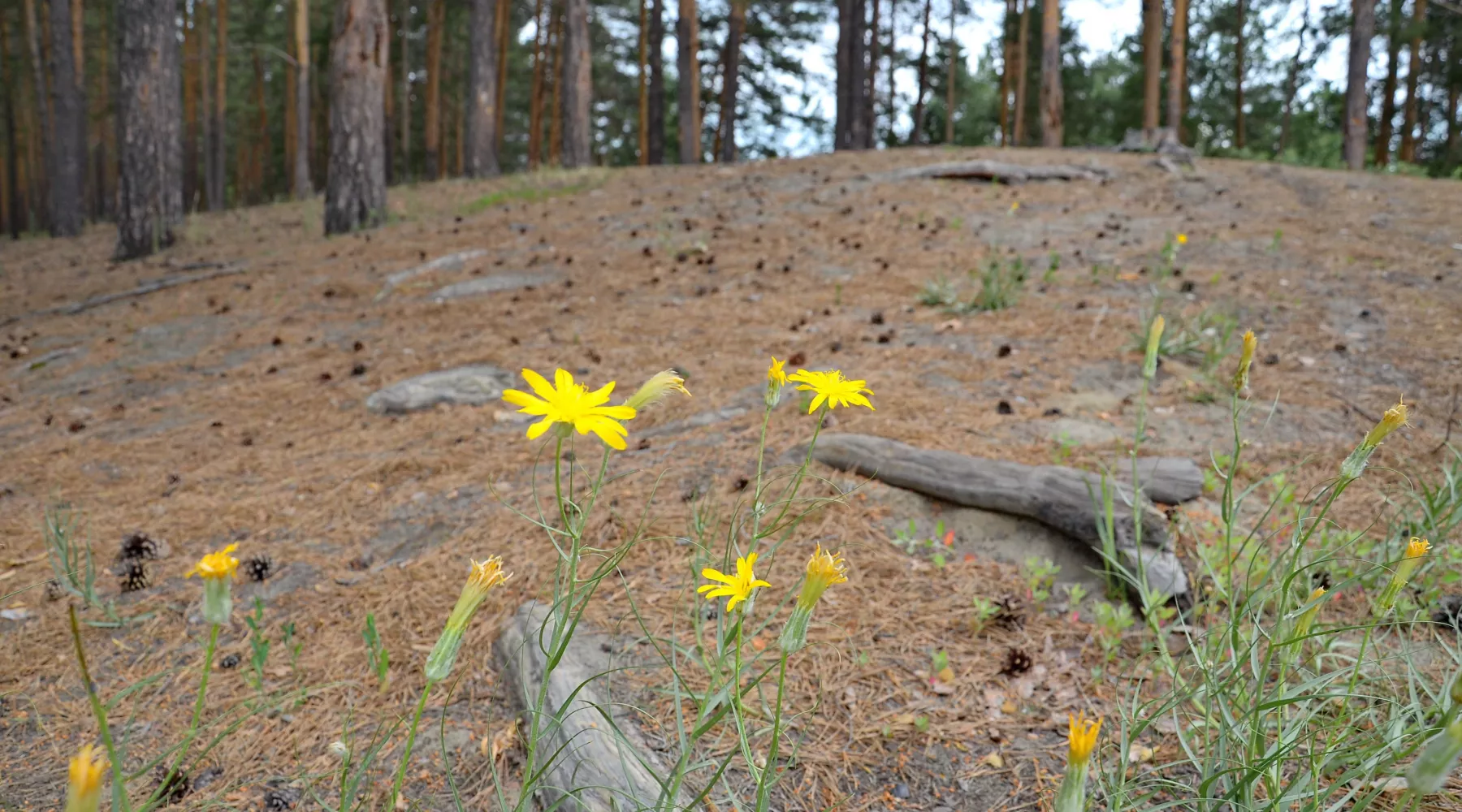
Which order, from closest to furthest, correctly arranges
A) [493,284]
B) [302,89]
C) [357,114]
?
[493,284]
[357,114]
[302,89]

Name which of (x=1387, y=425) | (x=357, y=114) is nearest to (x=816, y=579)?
(x=1387, y=425)

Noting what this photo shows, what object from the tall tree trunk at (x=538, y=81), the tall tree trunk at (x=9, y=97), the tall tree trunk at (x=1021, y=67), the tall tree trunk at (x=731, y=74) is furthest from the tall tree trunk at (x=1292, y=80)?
the tall tree trunk at (x=9, y=97)

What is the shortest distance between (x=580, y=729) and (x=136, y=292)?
7008 millimetres

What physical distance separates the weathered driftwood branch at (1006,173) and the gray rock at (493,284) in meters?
4.28

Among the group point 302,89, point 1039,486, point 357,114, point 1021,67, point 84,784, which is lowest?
point 1039,486

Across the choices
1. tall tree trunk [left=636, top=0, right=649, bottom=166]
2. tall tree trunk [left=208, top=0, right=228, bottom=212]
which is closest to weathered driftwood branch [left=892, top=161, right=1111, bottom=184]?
tall tree trunk [left=636, top=0, right=649, bottom=166]

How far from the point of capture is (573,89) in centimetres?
1145

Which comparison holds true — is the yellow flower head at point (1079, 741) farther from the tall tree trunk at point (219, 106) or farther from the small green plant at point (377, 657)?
the tall tree trunk at point (219, 106)

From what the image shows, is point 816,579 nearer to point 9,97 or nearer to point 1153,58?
point 1153,58

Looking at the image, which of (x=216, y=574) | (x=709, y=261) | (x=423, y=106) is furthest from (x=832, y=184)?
(x=423, y=106)

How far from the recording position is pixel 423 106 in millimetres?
27547

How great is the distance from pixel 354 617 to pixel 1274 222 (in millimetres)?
6758

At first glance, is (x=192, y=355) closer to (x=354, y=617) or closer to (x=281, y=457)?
(x=281, y=457)

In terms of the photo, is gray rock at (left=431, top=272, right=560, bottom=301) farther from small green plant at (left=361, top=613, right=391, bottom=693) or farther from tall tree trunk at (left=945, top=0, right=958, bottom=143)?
tall tree trunk at (left=945, top=0, right=958, bottom=143)
